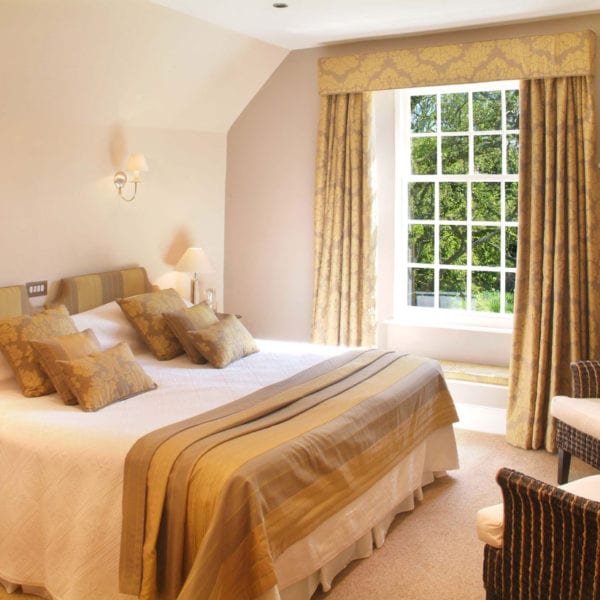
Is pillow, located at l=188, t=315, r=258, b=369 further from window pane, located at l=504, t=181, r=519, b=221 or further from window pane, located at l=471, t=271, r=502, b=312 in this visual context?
window pane, located at l=504, t=181, r=519, b=221

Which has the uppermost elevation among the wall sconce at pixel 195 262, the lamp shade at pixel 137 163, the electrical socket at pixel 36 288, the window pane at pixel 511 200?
the lamp shade at pixel 137 163

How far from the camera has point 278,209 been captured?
19.4 ft

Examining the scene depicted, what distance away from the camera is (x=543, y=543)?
247cm

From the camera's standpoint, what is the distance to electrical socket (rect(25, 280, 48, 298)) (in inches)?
175

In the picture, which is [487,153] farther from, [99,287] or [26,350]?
[26,350]

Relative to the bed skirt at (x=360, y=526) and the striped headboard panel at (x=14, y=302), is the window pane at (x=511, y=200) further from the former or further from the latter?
the striped headboard panel at (x=14, y=302)

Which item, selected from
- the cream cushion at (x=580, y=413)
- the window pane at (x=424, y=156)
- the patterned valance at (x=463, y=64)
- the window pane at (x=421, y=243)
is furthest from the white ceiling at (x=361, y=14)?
the cream cushion at (x=580, y=413)

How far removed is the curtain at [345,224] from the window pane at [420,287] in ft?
1.17

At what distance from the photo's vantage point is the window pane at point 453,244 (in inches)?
219

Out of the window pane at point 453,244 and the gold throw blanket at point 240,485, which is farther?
the window pane at point 453,244

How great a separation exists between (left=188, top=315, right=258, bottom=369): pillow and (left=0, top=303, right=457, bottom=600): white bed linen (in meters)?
0.60

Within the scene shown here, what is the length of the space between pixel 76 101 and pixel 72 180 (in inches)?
18.2

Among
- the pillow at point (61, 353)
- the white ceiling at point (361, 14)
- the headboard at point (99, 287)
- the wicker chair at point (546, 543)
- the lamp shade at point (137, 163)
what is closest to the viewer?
the wicker chair at point (546, 543)

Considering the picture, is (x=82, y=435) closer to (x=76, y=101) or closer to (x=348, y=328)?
(x=76, y=101)
